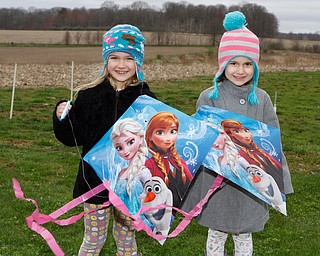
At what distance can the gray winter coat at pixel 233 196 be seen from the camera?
3613 millimetres

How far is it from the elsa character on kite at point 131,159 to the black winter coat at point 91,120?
0.13 m

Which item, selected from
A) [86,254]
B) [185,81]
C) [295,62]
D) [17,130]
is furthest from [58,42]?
[86,254]

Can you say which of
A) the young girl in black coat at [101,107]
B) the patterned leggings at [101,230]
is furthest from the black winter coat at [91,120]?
the patterned leggings at [101,230]

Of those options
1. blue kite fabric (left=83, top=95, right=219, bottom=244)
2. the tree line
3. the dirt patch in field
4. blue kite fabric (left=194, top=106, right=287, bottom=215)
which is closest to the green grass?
blue kite fabric (left=194, top=106, right=287, bottom=215)

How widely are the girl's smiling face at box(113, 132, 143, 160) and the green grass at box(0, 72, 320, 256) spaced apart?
5.96ft

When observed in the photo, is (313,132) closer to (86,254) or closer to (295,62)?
(86,254)

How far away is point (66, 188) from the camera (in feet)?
22.3

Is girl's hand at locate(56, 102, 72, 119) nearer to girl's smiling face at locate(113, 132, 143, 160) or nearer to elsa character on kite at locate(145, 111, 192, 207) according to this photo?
girl's smiling face at locate(113, 132, 143, 160)

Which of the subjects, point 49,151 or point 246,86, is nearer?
point 246,86

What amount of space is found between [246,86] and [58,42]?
5223 cm

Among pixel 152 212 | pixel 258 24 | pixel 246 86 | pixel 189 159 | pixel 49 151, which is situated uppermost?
pixel 258 24

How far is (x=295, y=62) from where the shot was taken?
134 ft

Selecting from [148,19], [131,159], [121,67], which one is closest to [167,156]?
[131,159]

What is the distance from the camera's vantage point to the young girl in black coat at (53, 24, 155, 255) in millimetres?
3465
